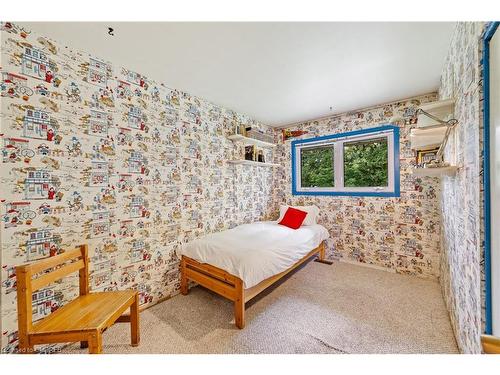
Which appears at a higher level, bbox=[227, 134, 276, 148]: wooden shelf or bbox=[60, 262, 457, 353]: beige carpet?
bbox=[227, 134, 276, 148]: wooden shelf

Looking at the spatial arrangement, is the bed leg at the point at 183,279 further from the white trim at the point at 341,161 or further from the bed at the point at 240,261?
the white trim at the point at 341,161

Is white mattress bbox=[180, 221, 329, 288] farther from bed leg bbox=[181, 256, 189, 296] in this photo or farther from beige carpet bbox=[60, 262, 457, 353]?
beige carpet bbox=[60, 262, 457, 353]

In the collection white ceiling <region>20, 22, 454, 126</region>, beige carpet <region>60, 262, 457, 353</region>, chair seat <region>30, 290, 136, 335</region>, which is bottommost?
beige carpet <region>60, 262, 457, 353</region>

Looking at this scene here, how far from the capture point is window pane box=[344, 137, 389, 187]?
3.06 m

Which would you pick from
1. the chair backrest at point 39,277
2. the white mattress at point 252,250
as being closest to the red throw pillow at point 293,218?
the white mattress at point 252,250

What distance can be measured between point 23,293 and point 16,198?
630mm

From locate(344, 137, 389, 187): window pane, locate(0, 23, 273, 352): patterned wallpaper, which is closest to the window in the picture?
locate(344, 137, 389, 187): window pane

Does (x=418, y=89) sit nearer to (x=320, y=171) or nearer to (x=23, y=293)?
(x=320, y=171)

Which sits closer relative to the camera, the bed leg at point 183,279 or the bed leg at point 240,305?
the bed leg at point 240,305

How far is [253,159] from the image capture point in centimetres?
330

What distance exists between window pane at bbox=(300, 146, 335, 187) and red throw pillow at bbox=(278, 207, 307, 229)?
Answer: 27.5 inches

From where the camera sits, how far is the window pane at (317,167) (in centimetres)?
355

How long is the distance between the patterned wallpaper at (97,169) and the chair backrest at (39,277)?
0.47ft
